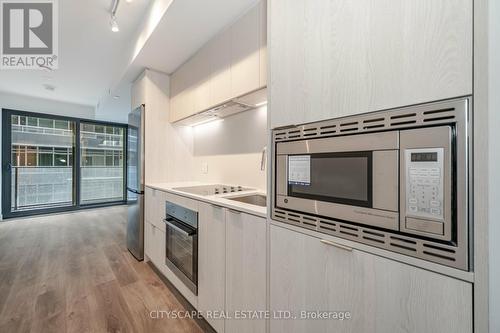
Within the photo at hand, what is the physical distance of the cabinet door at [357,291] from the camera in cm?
58

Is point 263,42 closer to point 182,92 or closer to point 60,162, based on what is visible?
point 182,92

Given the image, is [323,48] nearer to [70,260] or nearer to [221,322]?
[221,322]

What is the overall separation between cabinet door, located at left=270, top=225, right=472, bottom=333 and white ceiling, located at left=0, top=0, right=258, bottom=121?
169 centimetres

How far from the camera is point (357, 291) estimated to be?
2.46 ft

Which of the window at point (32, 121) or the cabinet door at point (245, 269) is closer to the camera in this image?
the cabinet door at point (245, 269)

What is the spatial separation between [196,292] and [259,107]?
1608mm

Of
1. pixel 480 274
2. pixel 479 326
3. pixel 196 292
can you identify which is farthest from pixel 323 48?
pixel 196 292

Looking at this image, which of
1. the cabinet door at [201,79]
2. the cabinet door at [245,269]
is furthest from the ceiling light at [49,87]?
the cabinet door at [245,269]

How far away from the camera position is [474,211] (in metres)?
0.54

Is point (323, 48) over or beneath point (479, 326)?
over

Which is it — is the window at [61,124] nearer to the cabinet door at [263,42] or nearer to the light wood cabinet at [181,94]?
the light wood cabinet at [181,94]

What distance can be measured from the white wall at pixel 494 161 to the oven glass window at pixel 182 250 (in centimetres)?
147

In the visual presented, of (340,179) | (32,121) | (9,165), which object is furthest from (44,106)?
(340,179)

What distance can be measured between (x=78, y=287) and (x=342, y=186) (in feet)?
8.36
